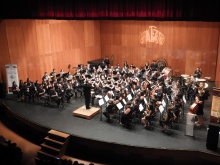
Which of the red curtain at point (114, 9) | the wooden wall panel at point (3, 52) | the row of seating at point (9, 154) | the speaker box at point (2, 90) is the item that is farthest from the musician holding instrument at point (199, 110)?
the wooden wall panel at point (3, 52)

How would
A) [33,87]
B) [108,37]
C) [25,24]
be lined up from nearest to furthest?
[33,87] < [25,24] < [108,37]

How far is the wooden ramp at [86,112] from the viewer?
36.5ft

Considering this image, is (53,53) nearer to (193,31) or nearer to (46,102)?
(46,102)

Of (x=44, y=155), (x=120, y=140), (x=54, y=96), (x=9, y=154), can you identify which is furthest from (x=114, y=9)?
(x=9, y=154)

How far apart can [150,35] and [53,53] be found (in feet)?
22.6

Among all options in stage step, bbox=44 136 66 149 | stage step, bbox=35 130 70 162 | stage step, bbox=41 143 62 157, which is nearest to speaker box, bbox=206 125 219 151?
stage step, bbox=35 130 70 162

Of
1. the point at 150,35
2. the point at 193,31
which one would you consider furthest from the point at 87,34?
the point at 193,31

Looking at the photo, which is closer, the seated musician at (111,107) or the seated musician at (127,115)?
the seated musician at (127,115)

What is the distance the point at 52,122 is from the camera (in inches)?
428

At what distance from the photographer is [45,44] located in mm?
16703

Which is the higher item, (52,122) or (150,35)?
(150,35)

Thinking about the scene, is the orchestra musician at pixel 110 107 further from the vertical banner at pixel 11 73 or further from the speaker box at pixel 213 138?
the vertical banner at pixel 11 73

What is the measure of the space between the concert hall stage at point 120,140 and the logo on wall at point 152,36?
7.29 m

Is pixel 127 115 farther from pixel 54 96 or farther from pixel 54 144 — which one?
pixel 54 96
